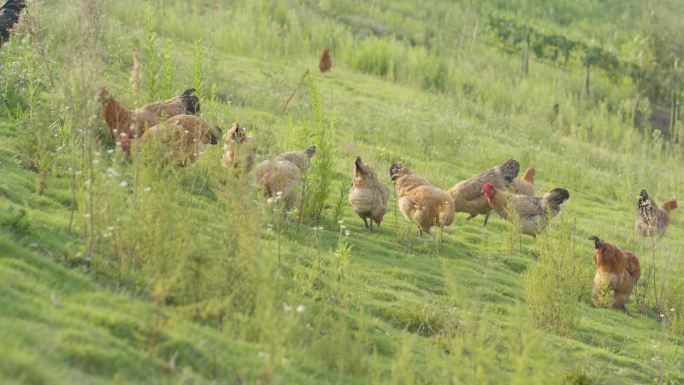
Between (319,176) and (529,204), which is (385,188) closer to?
(319,176)

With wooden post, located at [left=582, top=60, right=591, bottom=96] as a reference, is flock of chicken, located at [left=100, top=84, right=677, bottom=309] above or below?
below

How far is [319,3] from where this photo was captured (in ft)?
113

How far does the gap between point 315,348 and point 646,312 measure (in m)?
6.61

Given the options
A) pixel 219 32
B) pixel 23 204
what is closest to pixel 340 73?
pixel 219 32

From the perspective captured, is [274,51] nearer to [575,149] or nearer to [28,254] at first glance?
[575,149]

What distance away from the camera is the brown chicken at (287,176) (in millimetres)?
10227

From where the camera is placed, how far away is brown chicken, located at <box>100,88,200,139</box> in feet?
32.6

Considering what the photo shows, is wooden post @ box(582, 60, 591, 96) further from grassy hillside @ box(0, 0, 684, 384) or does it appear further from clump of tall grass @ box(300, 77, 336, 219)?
clump of tall grass @ box(300, 77, 336, 219)

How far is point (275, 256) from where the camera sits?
858cm

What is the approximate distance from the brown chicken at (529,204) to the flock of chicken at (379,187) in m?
0.02

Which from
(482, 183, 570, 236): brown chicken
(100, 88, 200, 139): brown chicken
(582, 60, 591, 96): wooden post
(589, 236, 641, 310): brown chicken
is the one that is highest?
(582, 60, 591, 96): wooden post

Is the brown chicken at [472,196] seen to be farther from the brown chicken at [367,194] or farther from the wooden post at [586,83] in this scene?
the wooden post at [586,83]

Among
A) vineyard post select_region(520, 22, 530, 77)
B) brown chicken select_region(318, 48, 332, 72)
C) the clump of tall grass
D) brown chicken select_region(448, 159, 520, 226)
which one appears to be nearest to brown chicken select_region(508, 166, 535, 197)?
brown chicken select_region(448, 159, 520, 226)

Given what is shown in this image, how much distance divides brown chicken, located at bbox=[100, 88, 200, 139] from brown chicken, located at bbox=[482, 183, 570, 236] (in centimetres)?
480
